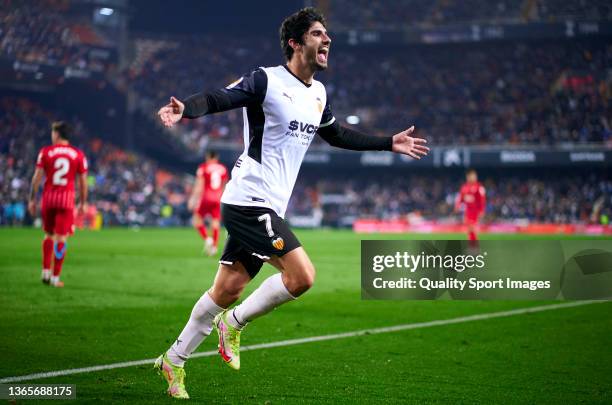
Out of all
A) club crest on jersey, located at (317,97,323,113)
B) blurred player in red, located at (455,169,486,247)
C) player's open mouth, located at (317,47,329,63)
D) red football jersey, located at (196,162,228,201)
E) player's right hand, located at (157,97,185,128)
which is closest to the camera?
player's right hand, located at (157,97,185,128)

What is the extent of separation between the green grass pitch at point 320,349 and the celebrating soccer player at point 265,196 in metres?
0.49

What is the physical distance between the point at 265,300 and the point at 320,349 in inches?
88.3

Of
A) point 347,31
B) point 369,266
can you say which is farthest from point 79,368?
point 347,31

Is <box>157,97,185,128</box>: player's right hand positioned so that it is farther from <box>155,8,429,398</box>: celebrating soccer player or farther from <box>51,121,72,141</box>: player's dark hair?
<box>51,121,72,141</box>: player's dark hair

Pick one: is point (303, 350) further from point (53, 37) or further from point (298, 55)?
point (53, 37)

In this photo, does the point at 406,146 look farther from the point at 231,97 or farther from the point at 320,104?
the point at 231,97

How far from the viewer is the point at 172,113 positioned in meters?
4.71

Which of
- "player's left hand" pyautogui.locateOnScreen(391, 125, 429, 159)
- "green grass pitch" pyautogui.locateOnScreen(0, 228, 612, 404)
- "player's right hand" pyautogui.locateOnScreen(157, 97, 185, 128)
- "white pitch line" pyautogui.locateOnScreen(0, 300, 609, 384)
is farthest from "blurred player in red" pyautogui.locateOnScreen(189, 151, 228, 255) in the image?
"player's right hand" pyautogui.locateOnScreen(157, 97, 185, 128)

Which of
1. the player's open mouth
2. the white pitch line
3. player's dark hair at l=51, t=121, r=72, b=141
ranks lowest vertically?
the white pitch line

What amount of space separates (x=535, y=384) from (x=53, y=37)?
4172 cm

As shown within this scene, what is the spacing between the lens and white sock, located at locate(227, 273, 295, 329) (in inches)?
214

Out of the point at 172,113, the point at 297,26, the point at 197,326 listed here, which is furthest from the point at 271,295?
the point at 297,26

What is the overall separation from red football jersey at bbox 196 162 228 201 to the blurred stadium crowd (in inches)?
878

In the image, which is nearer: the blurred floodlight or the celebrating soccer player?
the celebrating soccer player
